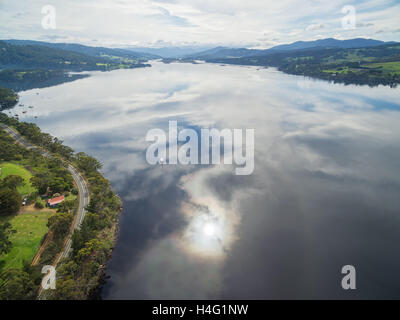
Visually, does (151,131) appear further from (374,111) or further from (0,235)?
(374,111)

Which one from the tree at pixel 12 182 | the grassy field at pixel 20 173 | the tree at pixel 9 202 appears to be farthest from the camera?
the grassy field at pixel 20 173

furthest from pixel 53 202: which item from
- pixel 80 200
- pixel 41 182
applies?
pixel 41 182

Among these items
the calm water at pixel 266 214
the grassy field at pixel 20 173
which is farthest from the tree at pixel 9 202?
the calm water at pixel 266 214

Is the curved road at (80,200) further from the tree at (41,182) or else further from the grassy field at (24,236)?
the tree at (41,182)

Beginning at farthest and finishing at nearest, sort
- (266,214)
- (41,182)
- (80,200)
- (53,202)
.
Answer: (41,182) < (80,200) < (266,214) < (53,202)

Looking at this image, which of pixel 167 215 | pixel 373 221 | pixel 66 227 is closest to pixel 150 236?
pixel 167 215

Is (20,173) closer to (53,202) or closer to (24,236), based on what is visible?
(53,202)
